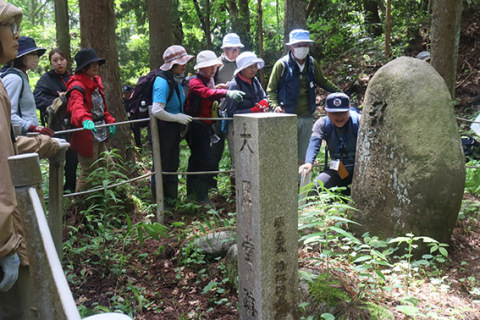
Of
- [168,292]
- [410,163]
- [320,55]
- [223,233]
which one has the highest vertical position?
[320,55]

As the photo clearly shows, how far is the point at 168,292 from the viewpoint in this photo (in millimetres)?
4102

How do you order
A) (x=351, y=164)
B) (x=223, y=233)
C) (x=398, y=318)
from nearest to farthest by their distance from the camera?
(x=398, y=318) < (x=223, y=233) < (x=351, y=164)

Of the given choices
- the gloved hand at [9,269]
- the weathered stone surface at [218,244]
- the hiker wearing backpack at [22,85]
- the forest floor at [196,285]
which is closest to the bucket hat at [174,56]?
the hiker wearing backpack at [22,85]

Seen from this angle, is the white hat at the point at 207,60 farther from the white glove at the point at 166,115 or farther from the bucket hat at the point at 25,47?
the bucket hat at the point at 25,47

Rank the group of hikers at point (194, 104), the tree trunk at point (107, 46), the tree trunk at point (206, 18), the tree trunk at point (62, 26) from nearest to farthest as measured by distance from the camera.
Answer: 1. the group of hikers at point (194, 104)
2. the tree trunk at point (107, 46)
3. the tree trunk at point (62, 26)
4. the tree trunk at point (206, 18)

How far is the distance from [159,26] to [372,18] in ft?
27.3

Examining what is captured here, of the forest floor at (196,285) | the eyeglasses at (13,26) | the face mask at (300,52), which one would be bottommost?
the forest floor at (196,285)

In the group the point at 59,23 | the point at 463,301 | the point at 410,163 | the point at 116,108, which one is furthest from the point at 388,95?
the point at 59,23

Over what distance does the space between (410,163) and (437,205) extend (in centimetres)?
47

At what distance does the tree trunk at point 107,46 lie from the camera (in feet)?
21.5

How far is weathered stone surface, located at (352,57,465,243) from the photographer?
4043 mm

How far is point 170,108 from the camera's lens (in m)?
5.48

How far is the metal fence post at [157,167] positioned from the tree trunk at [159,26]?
15.5 feet

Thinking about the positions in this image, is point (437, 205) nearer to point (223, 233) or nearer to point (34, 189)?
point (223, 233)
